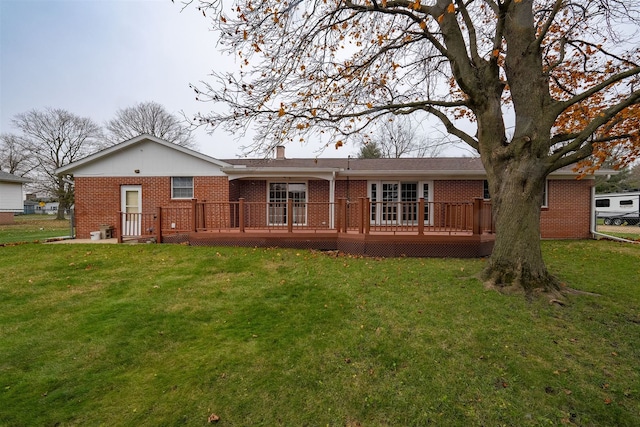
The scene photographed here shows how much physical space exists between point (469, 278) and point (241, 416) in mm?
4736

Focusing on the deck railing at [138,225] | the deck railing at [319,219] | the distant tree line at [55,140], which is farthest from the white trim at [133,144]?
the distant tree line at [55,140]

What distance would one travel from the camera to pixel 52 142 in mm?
28969

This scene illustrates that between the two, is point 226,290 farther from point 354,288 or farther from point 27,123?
point 27,123

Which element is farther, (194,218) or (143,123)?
(143,123)

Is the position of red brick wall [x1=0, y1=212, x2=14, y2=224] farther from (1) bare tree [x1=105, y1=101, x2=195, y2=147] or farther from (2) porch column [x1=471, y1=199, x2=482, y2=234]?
(2) porch column [x1=471, y1=199, x2=482, y2=234]

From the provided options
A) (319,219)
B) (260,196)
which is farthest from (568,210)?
(260,196)

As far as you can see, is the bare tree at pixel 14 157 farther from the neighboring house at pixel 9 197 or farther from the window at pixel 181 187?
the window at pixel 181 187

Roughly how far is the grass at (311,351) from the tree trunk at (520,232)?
48 centimetres

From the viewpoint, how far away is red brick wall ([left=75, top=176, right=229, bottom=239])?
11156 mm

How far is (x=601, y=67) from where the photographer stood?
6781mm

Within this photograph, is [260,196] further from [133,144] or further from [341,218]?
[133,144]

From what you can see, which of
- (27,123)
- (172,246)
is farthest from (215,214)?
(27,123)

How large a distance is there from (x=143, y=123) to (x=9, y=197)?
45.6ft

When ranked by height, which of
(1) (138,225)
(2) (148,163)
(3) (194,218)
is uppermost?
(2) (148,163)
